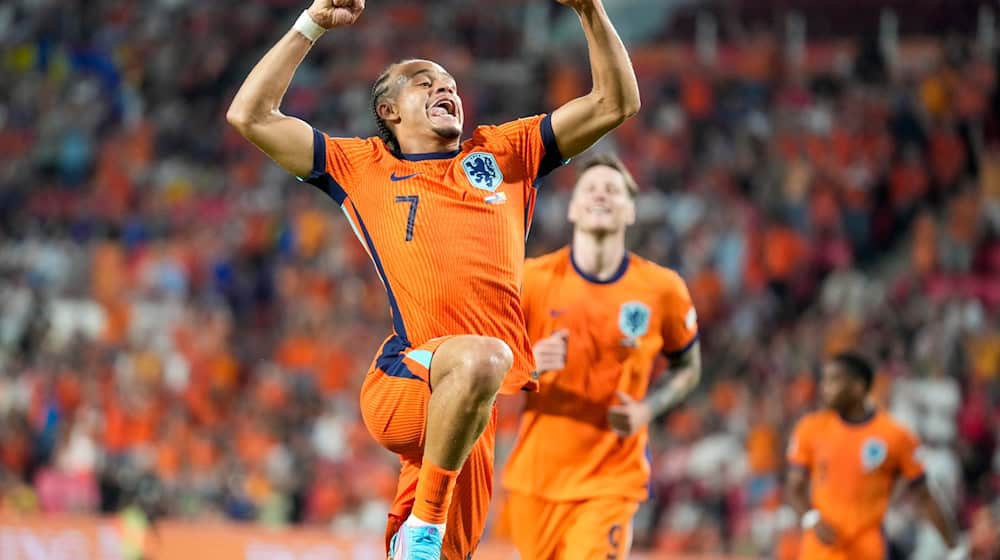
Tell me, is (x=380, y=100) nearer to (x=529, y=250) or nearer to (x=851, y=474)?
(x=851, y=474)

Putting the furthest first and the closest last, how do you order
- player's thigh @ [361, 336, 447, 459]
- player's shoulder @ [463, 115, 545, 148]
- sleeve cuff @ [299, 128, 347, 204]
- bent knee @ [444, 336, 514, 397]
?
player's shoulder @ [463, 115, 545, 148] < sleeve cuff @ [299, 128, 347, 204] < player's thigh @ [361, 336, 447, 459] < bent knee @ [444, 336, 514, 397]

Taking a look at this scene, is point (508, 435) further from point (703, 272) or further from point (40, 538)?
point (40, 538)

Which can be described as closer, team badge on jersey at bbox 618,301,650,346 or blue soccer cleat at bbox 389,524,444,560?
blue soccer cleat at bbox 389,524,444,560

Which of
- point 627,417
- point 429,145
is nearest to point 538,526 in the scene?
point 627,417

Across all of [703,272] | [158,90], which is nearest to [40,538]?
[703,272]

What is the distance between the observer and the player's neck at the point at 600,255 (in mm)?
6734

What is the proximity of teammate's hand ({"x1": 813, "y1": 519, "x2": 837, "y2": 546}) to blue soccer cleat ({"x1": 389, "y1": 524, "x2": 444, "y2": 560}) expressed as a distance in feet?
13.1

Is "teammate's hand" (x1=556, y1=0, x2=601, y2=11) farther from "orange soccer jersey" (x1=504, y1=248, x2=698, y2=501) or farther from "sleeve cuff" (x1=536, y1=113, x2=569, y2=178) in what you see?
"orange soccer jersey" (x1=504, y1=248, x2=698, y2=501)

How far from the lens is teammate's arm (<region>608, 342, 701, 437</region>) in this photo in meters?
6.31

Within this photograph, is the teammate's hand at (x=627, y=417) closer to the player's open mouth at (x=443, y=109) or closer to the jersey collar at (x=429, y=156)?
the jersey collar at (x=429, y=156)

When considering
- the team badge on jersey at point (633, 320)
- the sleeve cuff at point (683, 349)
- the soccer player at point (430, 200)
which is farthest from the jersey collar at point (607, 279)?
the soccer player at point (430, 200)

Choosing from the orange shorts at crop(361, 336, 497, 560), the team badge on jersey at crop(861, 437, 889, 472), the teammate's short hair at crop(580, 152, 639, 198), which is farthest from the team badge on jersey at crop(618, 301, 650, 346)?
the team badge on jersey at crop(861, 437, 889, 472)

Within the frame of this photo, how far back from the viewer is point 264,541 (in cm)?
1109

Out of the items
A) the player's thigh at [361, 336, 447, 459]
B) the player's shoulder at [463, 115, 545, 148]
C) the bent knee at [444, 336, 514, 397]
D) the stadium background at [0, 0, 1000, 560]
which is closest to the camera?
the bent knee at [444, 336, 514, 397]
